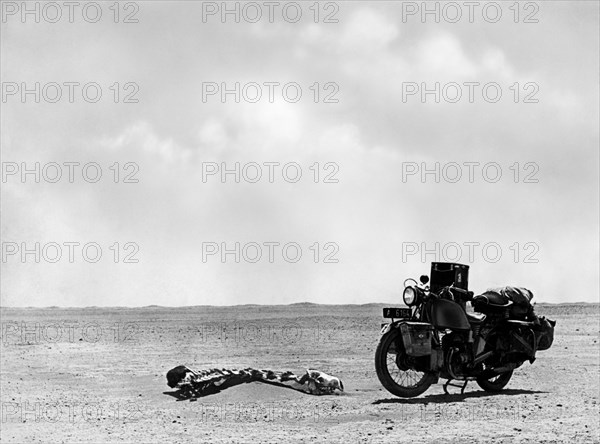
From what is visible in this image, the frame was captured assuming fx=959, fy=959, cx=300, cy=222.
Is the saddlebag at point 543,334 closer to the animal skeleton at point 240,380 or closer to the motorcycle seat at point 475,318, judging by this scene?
the motorcycle seat at point 475,318

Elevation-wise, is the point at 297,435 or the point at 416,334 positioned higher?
the point at 416,334

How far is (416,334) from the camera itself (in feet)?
42.5

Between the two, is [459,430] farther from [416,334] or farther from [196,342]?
[196,342]

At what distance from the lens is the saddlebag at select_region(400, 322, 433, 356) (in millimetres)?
12891

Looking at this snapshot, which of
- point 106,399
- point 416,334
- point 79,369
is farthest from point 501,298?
point 79,369

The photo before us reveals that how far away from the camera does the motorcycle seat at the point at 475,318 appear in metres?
13.9

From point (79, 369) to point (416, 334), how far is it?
9087 millimetres

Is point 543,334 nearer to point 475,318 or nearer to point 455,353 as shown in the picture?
point 475,318

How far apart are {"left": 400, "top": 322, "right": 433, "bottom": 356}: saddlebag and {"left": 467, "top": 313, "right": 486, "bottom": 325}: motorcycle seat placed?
1026 mm

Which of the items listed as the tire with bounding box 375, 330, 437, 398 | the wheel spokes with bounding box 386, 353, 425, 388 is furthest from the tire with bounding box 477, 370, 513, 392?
the tire with bounding box 375, 330, 437, 398

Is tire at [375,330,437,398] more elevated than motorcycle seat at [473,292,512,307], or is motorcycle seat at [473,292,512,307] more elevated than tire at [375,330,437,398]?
motorcycle seat at [473,292,512,307]

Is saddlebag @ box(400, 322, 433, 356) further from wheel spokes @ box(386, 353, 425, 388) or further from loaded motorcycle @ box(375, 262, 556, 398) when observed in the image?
wheel spokes @ box(386, 353, 425, 388)

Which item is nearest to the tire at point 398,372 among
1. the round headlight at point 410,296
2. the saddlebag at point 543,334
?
the round headlight at point 410,296

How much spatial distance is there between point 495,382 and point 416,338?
7.59 ft
